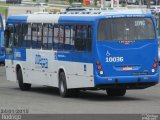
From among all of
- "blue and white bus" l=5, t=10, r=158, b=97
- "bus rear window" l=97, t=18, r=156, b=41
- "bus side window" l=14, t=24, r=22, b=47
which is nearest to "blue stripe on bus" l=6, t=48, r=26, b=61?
"bus side window" l=14, t=24, r=22, b=47

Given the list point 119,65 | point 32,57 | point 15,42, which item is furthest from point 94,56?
point 15,42

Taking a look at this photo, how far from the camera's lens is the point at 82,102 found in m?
22.2

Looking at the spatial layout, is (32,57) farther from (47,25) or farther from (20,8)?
(20,8)

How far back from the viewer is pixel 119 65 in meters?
22.8

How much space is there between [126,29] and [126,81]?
1513mm

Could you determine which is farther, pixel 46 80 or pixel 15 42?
pixel 15 42

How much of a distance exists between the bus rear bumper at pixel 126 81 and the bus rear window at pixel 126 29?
1.12 metres

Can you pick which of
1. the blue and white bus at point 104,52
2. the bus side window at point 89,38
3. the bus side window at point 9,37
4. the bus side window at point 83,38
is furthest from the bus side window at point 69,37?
the bus side window at point 9,37

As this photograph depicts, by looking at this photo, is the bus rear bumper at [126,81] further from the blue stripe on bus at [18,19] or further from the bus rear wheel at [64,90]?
the blue stripe on bus at [18,19]

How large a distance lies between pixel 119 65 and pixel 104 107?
273cm

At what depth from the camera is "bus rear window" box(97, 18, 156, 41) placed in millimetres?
22703

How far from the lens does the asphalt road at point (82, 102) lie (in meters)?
19.2

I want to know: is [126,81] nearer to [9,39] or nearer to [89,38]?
[89,38]

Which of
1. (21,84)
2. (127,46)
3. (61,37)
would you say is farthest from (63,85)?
(21,84)
